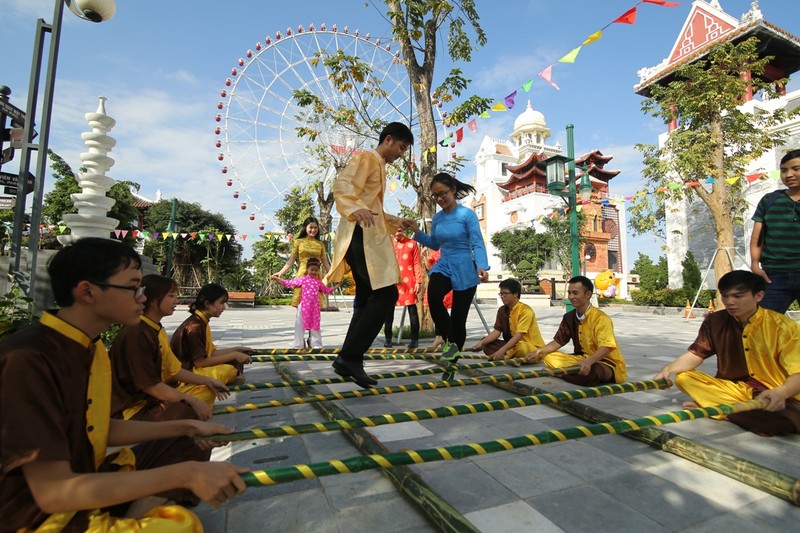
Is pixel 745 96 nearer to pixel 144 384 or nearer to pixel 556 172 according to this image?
pixel 556 172

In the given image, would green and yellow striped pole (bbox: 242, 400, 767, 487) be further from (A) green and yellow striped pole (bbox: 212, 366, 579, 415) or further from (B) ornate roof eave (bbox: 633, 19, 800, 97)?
(B) ornate roof eave (bbox: 633, 19, 800, 97)

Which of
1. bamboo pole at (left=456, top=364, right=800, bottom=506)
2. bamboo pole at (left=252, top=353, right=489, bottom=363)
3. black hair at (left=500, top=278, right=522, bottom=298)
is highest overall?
black hair at (left=500, top=278, right=522, bottom=298)

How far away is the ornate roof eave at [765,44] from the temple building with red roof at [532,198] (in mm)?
17436

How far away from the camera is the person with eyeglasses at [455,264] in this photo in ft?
14.1

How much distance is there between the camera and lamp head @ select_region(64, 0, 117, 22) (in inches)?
187

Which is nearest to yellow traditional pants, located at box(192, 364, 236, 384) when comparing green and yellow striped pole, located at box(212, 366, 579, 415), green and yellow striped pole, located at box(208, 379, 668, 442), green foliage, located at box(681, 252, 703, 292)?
green and yellow striped pole, located at box(212, 366, 579, 415)

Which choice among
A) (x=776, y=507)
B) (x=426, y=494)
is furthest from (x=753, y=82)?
(x=426, y=494)

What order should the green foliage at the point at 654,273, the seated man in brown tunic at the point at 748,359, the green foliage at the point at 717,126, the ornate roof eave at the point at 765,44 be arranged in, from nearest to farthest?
the seated man in brown tunic at the point at 748,359, the green foliage at the point at 717,126, the ornate roof eave at the point at 765,44, the green foliage at the point at 654,273

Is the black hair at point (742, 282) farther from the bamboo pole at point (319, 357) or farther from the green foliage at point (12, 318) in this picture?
the green foliage at point (12, 318)

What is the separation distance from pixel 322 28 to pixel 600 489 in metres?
Result: 19.1

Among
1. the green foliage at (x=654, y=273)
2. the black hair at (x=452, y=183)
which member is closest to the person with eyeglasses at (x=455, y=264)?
the black hair at (x=452, y=183)

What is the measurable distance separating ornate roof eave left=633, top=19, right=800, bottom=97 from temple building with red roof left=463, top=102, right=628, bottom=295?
17436 mm

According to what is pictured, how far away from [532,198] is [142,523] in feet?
151

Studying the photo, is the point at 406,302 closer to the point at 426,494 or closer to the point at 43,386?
the point at 426,494
